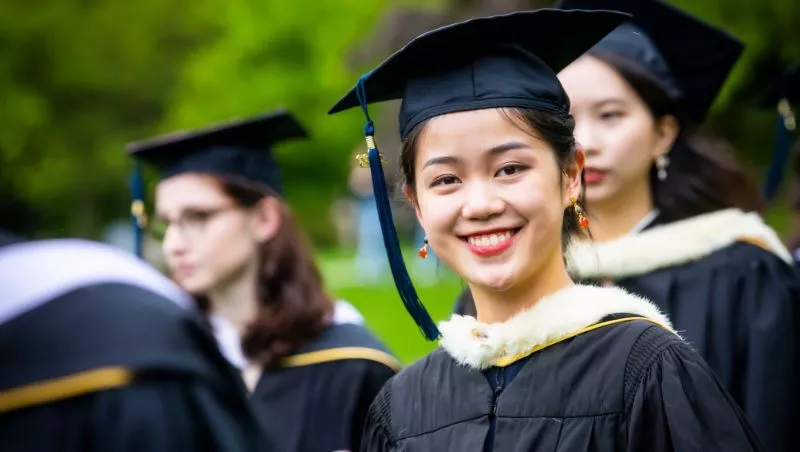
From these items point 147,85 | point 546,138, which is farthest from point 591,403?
point 147,85

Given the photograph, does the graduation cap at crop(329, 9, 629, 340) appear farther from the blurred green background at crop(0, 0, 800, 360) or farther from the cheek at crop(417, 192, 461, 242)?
the blurred green background at crop(0, 0, 800, 360)

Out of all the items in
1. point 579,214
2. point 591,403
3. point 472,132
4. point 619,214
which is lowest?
point 591,403

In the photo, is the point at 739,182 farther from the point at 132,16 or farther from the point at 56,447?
the point at 132,16

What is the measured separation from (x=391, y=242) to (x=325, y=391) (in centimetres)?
118

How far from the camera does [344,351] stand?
3908 millimetres

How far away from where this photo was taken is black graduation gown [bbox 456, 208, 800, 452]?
340cm

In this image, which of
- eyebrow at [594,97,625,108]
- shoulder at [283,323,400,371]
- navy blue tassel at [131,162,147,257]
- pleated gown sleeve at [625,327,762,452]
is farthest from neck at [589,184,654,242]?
navy blue tassel at [131,162,147,257]

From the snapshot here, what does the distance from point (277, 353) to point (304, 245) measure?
491mm

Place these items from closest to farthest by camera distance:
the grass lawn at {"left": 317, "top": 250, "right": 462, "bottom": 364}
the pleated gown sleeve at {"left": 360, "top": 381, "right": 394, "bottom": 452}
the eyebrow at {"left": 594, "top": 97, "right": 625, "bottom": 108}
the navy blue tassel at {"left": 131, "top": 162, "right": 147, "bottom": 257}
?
the pleated gown sleeve at {"left": 360, "top": 381, "right": 394, "bottom": 452} → the eyebrow at {"left": 594, "top": 97, "right": 625, "bottom": 108} → the navy blue tassel at {"left": 131, "top": 162, "right": 147, "bottom": 257} → the grass lawn at {"left": 317, "top": 250, "right": 462, "bottom": 364}

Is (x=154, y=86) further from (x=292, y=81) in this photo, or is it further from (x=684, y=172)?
(x=684, y=172)

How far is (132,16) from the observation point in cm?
2917

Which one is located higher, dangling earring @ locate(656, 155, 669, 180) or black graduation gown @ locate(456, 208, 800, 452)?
dangling earring @ locate(656, 155, 669, 180)

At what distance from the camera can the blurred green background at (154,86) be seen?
2684cm

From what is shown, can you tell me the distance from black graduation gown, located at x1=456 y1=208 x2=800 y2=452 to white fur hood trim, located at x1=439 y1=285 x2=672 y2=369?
0.73 meters
